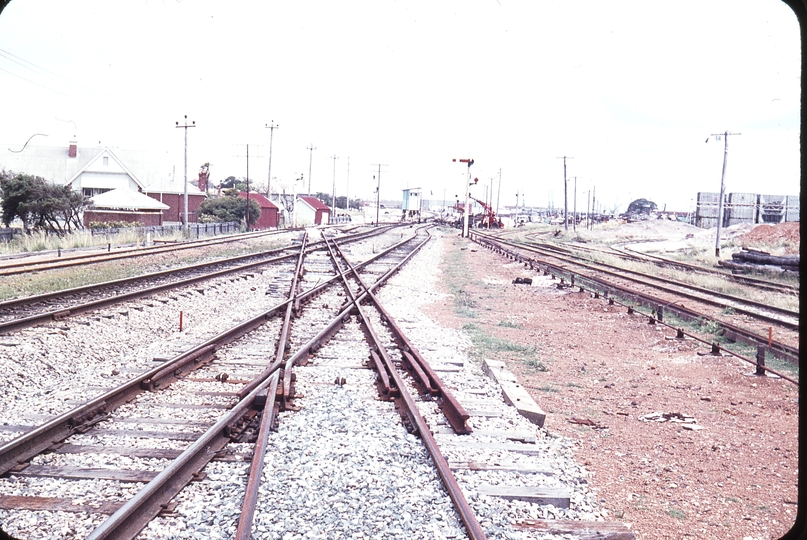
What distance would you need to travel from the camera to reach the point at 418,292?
15250mm

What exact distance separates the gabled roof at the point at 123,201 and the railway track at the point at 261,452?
3454 centimetres

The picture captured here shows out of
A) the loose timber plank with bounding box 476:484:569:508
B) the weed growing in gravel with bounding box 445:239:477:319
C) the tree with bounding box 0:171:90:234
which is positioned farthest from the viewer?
the tree with bounding box 0:171:90:234

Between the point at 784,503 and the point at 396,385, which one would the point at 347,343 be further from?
the point at 784,503

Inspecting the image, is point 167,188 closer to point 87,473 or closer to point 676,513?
point 87,473

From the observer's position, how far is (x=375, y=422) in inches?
208

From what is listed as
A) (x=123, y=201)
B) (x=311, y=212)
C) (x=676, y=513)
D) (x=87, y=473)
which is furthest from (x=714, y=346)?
(x=311, y=212)

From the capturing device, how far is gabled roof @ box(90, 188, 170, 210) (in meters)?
38.3

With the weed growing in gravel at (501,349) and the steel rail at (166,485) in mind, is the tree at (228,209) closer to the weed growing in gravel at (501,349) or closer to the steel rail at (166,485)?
the weed growing in gravel at (501,349)

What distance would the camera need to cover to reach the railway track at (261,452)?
360cm

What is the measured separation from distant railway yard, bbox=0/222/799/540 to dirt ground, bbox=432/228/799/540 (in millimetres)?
28

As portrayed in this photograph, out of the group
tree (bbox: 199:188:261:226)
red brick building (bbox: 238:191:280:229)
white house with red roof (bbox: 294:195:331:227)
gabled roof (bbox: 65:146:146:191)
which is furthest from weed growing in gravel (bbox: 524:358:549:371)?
white house with red roof (bbox: 294:195:331:227)

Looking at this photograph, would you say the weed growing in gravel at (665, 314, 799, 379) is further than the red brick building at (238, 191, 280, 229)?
No

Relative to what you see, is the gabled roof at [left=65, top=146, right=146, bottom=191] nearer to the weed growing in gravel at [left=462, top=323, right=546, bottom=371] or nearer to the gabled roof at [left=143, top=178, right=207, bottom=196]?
the gabled roof at [left=143, top=178, right=207, bottom=196]

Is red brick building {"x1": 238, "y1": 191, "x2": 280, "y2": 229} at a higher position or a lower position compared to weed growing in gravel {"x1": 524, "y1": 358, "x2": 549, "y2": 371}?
higher
